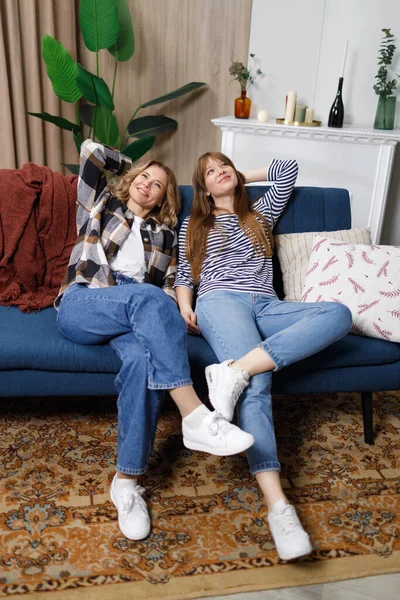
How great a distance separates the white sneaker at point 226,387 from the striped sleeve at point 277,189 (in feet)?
2.58

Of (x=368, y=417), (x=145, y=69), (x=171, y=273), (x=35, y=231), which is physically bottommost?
(x=368, y=417)

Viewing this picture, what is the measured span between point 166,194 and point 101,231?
293mm

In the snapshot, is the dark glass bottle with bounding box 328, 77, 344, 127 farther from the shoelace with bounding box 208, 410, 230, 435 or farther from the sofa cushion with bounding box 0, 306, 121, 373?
the shoelace with bounding box 208, 410, 230, 435

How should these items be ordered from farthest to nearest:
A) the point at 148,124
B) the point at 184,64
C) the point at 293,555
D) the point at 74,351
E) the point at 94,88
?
1. the point at 184,64
2. the point at 148,124
3. the point at 94,88
4. the point at 74,351
5. the point at 293,555

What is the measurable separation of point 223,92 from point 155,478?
2.63 metres

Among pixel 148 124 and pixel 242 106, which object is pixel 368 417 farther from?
pixel 148 124

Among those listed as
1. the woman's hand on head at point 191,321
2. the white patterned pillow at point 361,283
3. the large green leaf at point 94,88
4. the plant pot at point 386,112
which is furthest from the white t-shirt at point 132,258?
the plant pot at point 386,112

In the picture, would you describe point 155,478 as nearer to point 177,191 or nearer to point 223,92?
point 177,191

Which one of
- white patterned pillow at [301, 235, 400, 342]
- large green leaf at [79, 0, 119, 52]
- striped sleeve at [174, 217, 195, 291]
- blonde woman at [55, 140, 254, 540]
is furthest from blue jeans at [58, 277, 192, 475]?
large green leaf at [79, 0, 119, 52]

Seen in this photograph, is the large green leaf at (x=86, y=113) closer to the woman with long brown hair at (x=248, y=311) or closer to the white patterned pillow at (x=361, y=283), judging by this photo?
the woman with long brown hair at (x=248, y=311)

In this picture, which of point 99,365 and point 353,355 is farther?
point 353,355

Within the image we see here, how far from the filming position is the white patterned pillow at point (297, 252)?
6.86ft

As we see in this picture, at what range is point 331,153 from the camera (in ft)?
10.3

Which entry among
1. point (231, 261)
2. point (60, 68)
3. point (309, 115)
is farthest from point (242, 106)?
point (231, 261)
